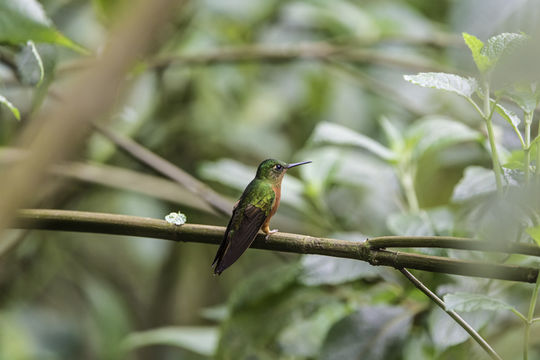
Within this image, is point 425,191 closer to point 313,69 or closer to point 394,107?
point 394,107

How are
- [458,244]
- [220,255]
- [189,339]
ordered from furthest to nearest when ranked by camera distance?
[189,339]
[220,255]
[458,244]

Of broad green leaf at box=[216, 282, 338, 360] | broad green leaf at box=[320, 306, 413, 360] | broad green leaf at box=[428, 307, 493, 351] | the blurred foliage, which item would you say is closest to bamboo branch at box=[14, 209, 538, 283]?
the blurred foliage

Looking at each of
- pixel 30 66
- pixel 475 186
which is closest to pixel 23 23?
pixel 30 66

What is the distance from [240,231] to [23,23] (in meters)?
0.39

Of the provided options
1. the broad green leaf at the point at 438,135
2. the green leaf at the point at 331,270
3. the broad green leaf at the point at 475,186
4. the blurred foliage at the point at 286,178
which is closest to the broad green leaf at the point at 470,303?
the blurred foliage at the point at 286,178

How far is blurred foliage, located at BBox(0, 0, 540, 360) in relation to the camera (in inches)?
38.8

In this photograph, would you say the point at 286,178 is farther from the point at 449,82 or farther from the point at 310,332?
the point at 449,82

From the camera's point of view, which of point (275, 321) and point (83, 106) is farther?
point (275, 321)

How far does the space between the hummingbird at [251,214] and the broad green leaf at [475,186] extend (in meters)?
0.30

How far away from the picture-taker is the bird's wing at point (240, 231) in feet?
2.62

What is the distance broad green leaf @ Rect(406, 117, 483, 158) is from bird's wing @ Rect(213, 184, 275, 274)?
0.46m

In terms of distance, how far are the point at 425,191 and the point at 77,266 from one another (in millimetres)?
1559

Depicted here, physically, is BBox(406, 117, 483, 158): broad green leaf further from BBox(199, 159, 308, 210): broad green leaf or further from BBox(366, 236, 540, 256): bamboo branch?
BBox(366, 236, 540, 256): bamboo branch

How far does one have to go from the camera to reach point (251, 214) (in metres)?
0.90
